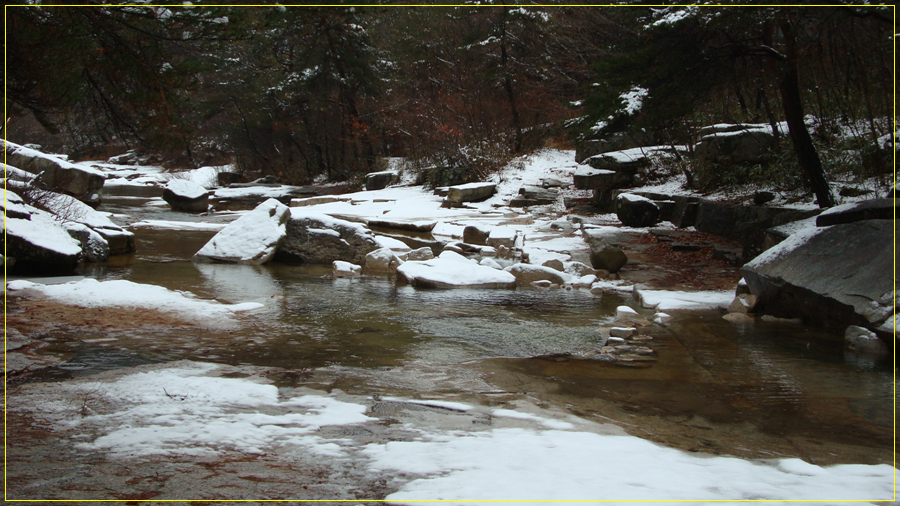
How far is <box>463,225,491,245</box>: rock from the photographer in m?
10.9

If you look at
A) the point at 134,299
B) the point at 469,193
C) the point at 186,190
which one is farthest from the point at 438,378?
the point at 186,190

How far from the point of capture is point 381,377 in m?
3.90

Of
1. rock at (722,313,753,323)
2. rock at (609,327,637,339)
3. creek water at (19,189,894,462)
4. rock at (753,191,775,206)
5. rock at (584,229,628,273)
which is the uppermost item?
rock at (753,191,775,206)

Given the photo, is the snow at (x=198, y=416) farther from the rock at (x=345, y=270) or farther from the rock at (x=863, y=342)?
the rock at (x=345, y=270)

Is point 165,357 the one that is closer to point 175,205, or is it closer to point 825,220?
point 825,220

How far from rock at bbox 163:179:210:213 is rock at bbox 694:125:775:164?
14.3m

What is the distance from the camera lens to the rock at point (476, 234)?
1085 centimetres

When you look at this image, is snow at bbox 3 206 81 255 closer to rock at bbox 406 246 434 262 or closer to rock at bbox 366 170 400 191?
rock at bbox 406 246 434 262

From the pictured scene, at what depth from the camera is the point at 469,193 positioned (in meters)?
16.5

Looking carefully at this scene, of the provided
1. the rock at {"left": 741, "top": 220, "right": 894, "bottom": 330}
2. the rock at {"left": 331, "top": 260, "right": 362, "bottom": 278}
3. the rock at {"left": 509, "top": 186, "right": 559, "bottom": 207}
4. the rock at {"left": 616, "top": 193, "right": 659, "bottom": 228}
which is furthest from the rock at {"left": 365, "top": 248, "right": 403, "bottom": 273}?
the rock at {"left": 509, "top": 186, "right": 559, "bottom": 207}

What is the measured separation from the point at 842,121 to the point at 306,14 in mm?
7928

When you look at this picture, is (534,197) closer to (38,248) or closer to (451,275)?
(451,275)

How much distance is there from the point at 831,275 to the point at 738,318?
88cm

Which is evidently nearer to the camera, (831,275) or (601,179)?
(831,275)
